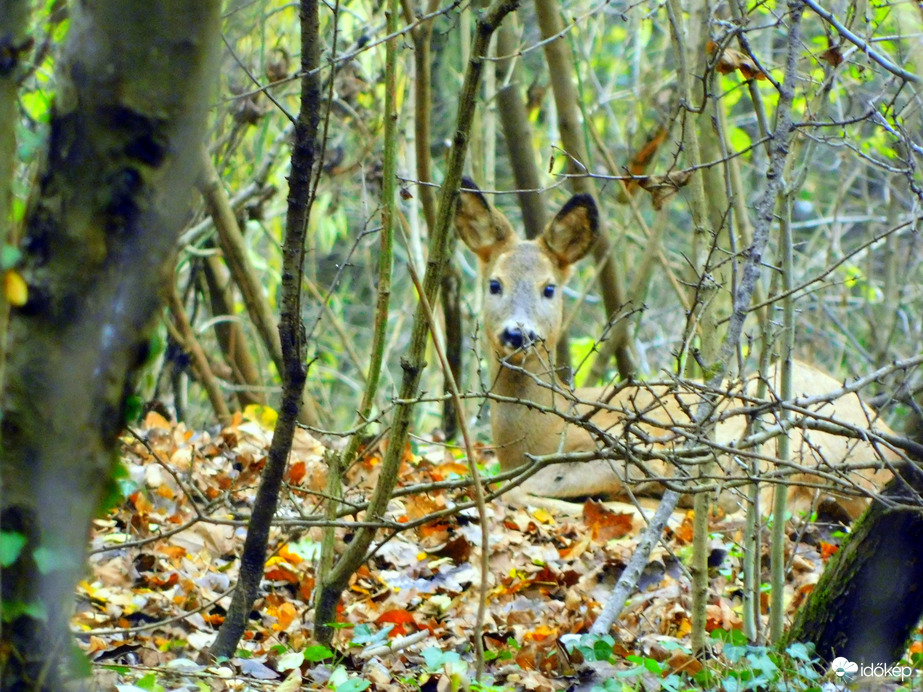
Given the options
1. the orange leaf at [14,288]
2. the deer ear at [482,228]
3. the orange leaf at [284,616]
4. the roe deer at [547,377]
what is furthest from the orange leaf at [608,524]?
the orange leaf at [14,288]

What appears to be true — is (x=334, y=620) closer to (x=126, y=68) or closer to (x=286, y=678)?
(x=286, y=678)

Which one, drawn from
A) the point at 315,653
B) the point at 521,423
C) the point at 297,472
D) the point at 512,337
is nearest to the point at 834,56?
the point at 315,653

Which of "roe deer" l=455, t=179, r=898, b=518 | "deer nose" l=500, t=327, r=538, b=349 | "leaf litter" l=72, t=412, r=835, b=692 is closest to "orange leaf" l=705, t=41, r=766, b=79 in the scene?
"leaf litter" l=72, t=412, r=835, b=692

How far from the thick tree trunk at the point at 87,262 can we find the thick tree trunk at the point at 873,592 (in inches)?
104

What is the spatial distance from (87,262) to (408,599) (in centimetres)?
296

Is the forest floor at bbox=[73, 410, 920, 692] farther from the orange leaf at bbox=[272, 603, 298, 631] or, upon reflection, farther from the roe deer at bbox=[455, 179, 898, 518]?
the roe deer at bbox=[455, 179, 898, 518]

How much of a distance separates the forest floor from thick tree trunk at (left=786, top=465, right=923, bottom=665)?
0.19m

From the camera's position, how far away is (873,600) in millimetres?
3590

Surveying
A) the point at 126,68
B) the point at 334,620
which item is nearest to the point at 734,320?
the point at 334,620

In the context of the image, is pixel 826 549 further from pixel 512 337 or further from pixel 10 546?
pixel 10 546

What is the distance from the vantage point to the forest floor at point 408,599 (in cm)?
340

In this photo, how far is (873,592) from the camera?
3582 mm

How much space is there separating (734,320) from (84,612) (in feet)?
8.66

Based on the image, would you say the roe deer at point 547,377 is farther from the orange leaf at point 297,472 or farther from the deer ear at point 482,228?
the orange leaf at point 297,472
